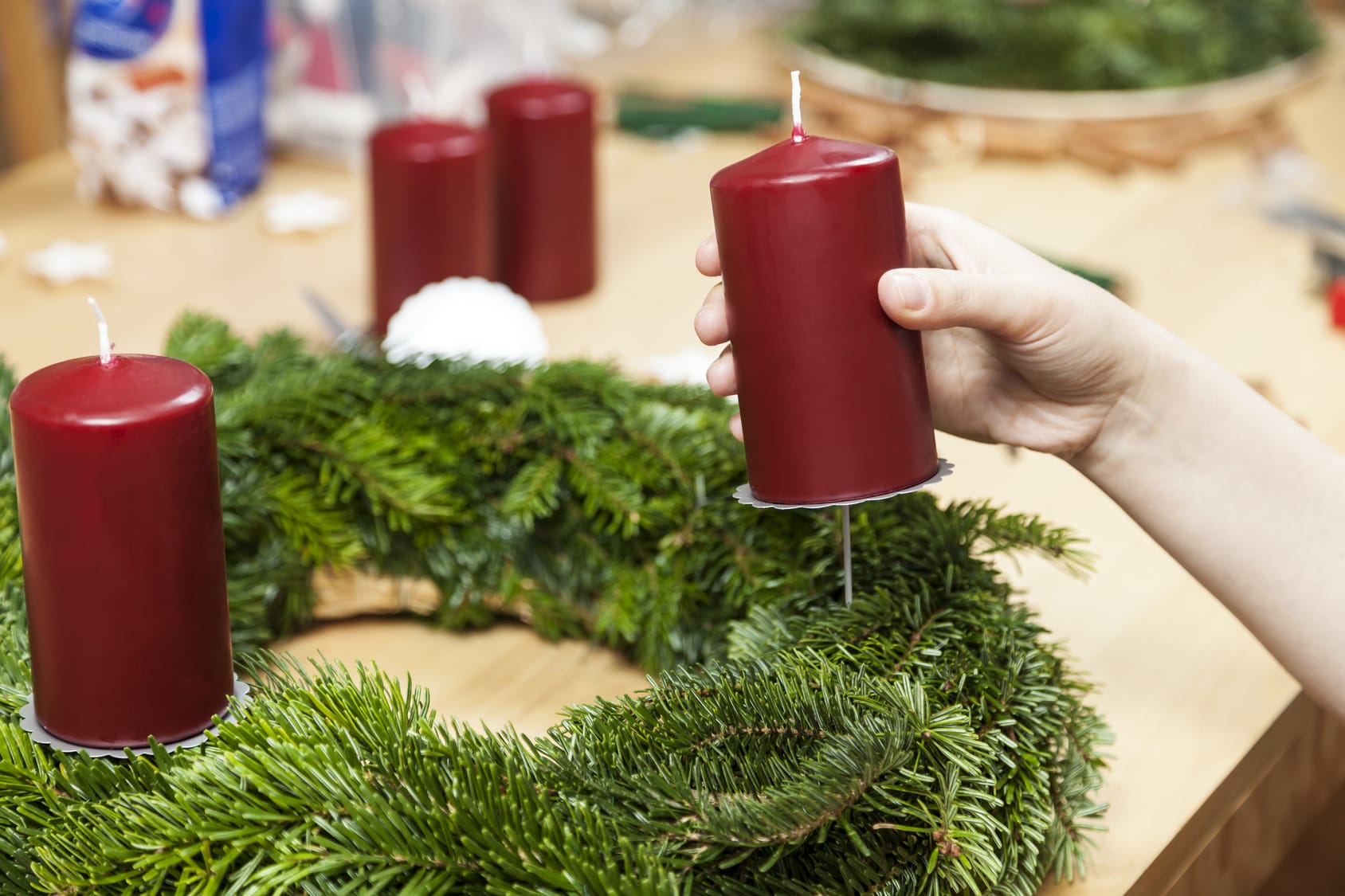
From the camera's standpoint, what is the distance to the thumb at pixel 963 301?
22.3 inches

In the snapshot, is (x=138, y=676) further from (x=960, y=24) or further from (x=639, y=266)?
(x=960, y=24)

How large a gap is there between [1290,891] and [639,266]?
73 cm

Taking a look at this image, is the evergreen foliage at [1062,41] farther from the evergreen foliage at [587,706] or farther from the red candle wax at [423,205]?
the evergreen foliage at [587,706]

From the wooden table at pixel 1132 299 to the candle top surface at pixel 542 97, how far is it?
17 cm

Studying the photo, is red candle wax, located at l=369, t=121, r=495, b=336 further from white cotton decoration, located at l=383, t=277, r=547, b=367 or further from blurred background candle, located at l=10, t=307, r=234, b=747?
blurred background candle, located at l=10, t=307, r=234, b=747

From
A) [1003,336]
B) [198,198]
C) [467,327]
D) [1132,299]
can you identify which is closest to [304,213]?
[198,198]

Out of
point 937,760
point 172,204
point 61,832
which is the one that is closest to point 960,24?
point 172,204

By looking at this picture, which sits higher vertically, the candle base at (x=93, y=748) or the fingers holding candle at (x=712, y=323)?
the fingers holding candle at (x=712, y=323)

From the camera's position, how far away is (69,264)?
3.99 ft

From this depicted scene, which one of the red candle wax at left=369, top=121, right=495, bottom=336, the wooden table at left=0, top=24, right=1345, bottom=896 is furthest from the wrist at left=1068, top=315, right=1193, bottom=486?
the red candle wax at left=369, top=121, right=495, bottom=336

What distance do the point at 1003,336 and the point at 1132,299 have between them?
1.96ft

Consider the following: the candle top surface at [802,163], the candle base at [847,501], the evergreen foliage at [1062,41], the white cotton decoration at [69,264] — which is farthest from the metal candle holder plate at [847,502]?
the evergreen foliage at [1062,41]

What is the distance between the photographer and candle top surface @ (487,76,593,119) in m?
1.16

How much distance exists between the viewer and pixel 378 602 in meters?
0.84
